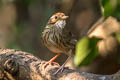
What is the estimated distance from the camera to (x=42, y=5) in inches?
321

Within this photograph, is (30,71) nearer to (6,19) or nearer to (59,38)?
(59,38)

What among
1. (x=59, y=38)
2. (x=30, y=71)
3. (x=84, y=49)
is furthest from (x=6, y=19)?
(x=84, y=49)

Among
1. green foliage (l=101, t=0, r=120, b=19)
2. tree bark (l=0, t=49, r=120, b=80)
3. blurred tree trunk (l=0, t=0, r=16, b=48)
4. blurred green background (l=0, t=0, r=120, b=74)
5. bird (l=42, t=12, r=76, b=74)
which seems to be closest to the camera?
green foliage (l=101, t=0, r=120, b=19)

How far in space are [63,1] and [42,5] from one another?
82cm

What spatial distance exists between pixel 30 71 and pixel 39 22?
210 inches

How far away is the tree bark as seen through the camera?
2941 millimetres

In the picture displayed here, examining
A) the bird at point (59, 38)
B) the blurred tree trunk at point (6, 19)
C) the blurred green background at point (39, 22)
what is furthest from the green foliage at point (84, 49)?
the blurred tree trunk at point (6, 19)

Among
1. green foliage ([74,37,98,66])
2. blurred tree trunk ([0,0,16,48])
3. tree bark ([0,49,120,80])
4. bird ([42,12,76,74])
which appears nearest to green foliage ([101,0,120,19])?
green foliage ([74,37,98,66])

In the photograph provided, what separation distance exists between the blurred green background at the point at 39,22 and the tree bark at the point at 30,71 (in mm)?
2122

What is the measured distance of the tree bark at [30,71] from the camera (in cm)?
294

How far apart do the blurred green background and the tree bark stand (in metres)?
2.12

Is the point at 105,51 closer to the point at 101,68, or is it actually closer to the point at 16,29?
the point at 101,68

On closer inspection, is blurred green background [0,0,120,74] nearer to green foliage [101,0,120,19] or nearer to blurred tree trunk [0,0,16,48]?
blurred tree trunk [0,0,16,48]

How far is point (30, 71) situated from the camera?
3.12m
